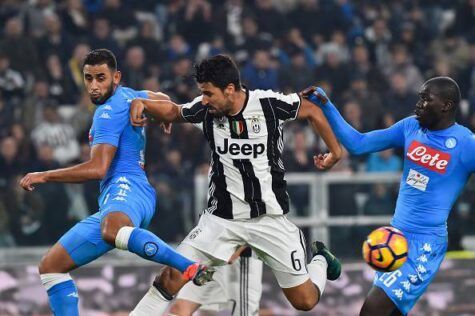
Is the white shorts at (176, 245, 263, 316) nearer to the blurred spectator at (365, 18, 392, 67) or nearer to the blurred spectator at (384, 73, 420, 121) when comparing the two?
the blurred spectator at (384, 73, 420, 121)

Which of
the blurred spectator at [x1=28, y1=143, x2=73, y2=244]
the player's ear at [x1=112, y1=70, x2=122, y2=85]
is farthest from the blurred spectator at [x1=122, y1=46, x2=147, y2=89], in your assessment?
the player's ear at [x1=112, y1=70, x2=122, y2=85]

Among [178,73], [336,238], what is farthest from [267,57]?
[336,238]

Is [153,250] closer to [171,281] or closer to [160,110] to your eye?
[171,281]

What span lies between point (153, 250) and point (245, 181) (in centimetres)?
89

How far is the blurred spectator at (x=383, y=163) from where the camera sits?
44.9 feet

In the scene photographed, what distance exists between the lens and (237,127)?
8.28 meters

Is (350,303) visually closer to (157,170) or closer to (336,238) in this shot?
(336,238)

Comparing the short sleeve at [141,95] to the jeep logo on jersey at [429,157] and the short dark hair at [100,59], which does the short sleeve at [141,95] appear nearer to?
the short dark hair at [100,59]

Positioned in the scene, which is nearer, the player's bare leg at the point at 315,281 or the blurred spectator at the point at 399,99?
the player's bare leg at the point at 315,281

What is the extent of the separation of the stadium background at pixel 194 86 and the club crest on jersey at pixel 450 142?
406cm

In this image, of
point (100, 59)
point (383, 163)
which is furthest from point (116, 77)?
point (383, 163)

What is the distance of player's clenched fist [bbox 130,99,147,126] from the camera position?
8.31 m

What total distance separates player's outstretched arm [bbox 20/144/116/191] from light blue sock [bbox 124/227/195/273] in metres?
0.47

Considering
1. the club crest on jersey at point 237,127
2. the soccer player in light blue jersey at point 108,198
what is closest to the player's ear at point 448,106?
the club crest on jersey at point 237,127
